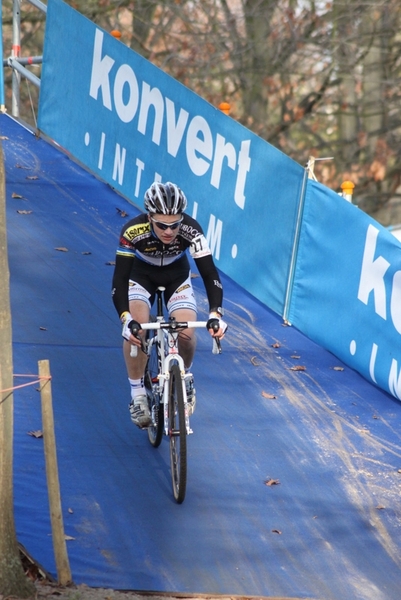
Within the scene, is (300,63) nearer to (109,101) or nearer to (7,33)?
(109,101)

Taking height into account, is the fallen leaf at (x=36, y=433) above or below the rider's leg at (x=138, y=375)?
below

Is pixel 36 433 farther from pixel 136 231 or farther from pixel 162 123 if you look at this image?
pixel 162 123

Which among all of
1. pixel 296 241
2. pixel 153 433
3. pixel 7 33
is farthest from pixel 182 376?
pixel 7 33

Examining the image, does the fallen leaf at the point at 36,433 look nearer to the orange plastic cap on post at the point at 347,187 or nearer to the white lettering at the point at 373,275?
the white lettering at the point at 373,275

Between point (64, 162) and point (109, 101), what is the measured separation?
5.15ft

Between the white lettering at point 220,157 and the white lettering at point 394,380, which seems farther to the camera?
the white lettering at point 220,157

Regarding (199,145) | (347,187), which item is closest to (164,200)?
(347,187)

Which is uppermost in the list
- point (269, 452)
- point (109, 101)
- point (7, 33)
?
point (109, 101)

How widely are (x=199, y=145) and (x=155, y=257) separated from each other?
14.6 feet

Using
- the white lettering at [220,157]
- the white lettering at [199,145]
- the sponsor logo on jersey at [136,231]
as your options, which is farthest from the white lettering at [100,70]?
the sponsor logo on jersey at [136,231]

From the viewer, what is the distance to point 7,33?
27.8 metres

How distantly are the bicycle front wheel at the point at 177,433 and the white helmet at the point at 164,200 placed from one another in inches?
43.1

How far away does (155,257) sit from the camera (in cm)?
709

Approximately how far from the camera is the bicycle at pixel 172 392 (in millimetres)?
6148
